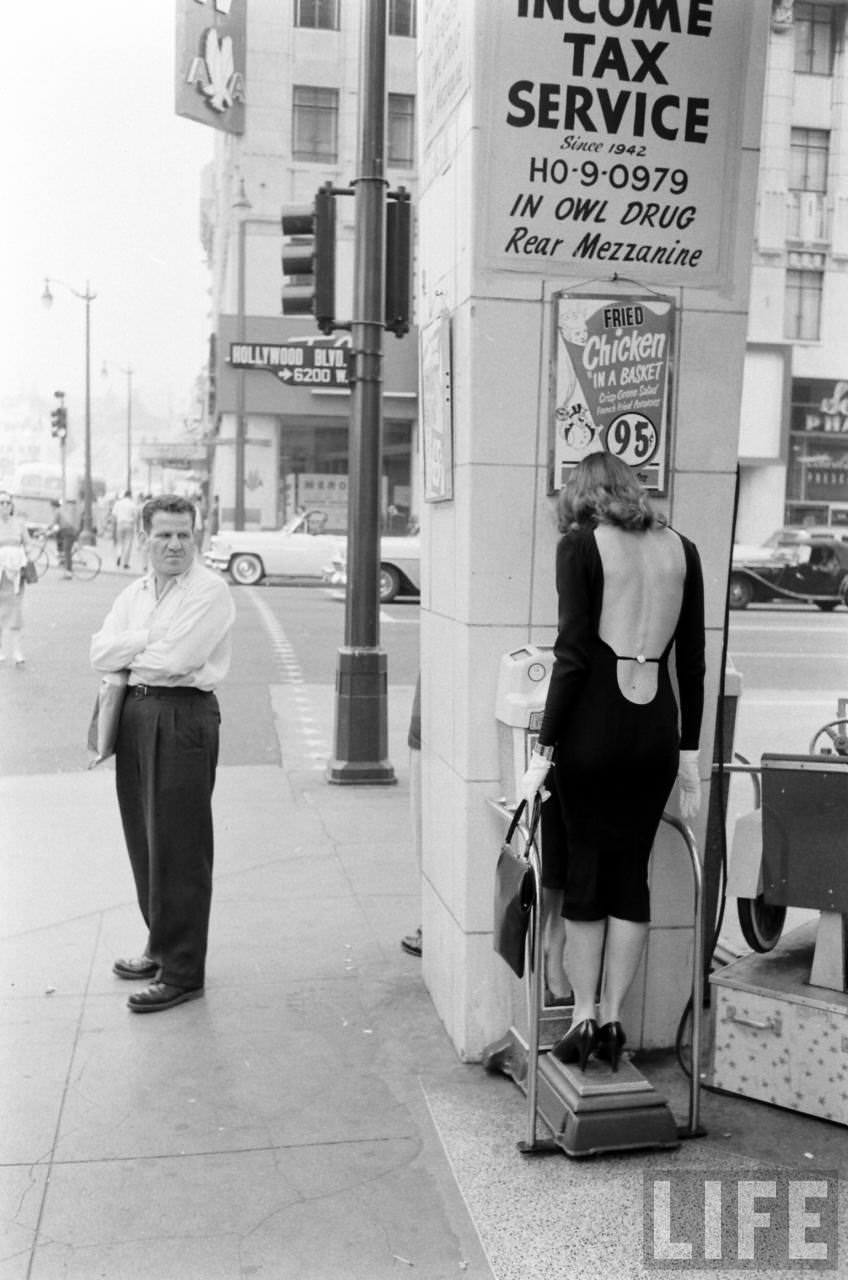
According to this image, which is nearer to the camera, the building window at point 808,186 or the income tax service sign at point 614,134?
the income tax service sign at point 614,134

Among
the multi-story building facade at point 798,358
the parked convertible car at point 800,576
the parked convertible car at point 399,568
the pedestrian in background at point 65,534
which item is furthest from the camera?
the pedestrian in background at point 65,534

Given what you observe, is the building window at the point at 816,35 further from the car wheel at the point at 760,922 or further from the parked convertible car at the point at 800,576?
the car wheel at the point at 760,922

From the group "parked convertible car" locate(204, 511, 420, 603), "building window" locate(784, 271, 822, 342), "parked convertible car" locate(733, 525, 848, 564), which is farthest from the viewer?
"building window" locate(784, 271, 822, 342)

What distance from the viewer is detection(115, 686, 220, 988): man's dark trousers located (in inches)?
182

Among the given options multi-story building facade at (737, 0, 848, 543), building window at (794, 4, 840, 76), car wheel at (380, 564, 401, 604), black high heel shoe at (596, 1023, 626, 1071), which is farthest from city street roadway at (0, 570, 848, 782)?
multi-story building facade at (737, 0, 848, 543)

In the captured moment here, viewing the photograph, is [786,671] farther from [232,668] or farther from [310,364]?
[310,364]

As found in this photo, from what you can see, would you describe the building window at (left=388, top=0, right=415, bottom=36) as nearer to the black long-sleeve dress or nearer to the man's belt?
the man's belt

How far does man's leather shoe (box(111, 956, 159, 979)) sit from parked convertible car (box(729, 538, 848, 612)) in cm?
2062

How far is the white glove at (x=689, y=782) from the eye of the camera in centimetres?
379

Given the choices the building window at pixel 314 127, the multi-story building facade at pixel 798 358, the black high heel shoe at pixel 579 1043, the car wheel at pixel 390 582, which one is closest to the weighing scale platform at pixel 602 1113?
the black high heel shoe at pixel 579 1043

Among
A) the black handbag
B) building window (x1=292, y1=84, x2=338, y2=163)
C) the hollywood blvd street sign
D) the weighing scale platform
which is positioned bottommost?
the weighing scale platform

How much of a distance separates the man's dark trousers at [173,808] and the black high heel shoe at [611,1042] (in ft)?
5.61

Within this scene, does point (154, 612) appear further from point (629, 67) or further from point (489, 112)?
point (629, 67)

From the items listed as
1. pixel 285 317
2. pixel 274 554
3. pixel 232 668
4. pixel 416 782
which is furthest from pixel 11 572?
pixel 285 317
